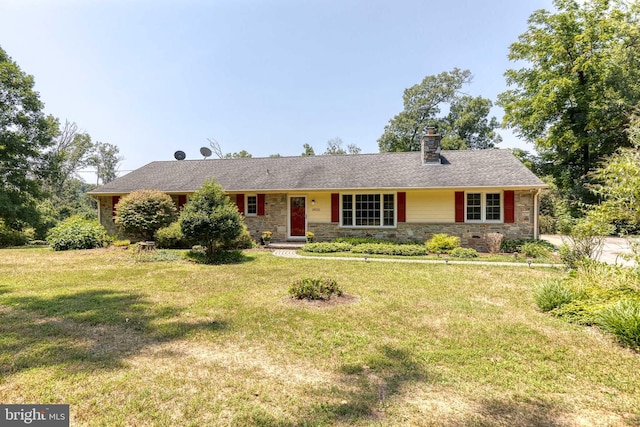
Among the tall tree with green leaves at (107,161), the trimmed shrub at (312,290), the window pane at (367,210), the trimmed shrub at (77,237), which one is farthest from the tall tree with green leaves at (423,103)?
the tall tree with green leaves at (107,161)

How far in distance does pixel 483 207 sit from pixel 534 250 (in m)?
2.54

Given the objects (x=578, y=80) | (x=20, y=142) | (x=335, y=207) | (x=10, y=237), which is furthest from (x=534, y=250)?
(x=20, y=142)

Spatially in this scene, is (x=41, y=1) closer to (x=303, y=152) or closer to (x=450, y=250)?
(x=450, y=250)

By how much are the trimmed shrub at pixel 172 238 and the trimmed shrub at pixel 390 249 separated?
276 inches

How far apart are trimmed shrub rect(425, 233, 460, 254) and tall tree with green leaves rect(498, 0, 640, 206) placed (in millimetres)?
11747

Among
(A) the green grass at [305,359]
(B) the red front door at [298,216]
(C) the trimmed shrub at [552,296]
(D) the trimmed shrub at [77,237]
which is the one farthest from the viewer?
(B) the red front door at [298,216]

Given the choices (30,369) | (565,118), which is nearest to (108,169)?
(30,369)

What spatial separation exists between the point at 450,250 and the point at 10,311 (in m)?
11.9

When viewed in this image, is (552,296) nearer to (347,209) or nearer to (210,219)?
(210,219)

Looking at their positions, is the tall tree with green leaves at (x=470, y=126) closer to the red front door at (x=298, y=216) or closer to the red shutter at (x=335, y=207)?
the red shutter at (x=335, y=207)

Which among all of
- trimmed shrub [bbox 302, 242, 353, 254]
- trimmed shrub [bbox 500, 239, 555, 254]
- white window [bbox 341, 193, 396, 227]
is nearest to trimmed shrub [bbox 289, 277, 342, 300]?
trimmed shrub [bbox 302, 242, 353, 254]

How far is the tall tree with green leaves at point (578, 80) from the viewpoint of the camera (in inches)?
683

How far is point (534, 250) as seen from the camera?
1048 cm

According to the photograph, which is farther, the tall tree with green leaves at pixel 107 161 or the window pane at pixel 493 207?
the tall tree with green leaves at pixel 107 161
